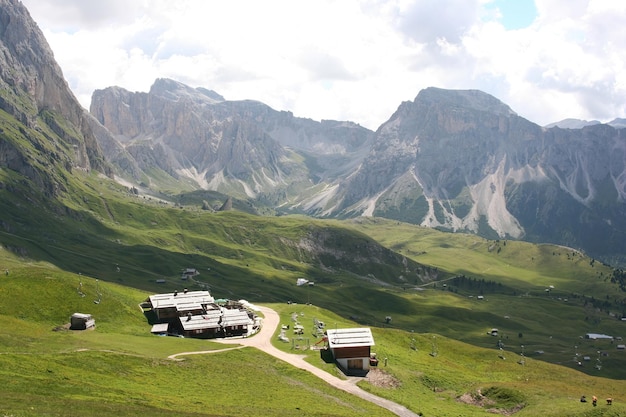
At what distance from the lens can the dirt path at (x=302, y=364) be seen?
77.4 metres

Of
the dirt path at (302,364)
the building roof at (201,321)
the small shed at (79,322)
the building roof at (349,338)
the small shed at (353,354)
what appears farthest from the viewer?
the building roof at (201,321)

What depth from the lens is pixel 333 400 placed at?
245ft

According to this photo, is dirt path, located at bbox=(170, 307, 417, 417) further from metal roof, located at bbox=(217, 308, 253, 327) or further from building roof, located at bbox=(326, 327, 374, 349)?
building roof, located at bbox=(326, 327, 374, 349)

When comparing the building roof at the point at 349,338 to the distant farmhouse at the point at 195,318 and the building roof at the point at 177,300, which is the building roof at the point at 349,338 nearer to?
the distant farmhouse at the point at 195,318

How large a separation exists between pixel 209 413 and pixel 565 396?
58.3 metres

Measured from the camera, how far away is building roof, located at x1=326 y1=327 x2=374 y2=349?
314 ft

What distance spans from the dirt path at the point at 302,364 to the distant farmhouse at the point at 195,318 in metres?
3.93

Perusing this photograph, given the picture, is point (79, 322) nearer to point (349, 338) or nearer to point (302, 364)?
point (302, 364)

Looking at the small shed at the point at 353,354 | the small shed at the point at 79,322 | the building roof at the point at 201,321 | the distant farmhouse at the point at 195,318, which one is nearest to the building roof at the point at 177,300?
the distant farmhouse at the point at 195,318

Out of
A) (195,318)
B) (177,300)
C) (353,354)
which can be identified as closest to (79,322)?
(195,318)

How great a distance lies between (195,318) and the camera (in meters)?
117

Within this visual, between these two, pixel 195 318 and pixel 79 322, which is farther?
pixel 195 318

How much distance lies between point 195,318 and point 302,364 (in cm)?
3323

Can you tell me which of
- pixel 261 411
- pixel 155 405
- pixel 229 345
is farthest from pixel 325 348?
pixel 155 405
